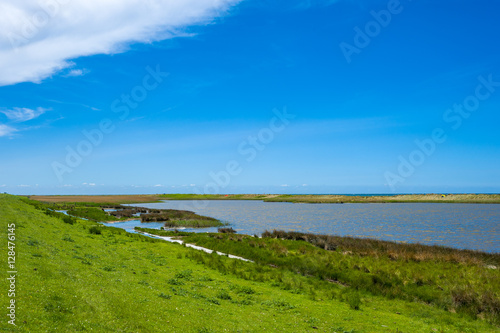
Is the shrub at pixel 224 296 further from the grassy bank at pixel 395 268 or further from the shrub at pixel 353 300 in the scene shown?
the shrub at pixel 353 300

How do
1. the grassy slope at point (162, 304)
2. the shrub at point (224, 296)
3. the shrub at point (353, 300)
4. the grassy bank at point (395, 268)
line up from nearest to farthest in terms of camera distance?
1. the grassy slope at point (162, 304)
2. the shrub at point (224, 296)
3. the shrub at point (353, 300)
4. the grassy bank at point (395, 268)

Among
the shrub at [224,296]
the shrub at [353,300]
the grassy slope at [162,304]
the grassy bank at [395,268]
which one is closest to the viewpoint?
the grassy slope at [162,304]

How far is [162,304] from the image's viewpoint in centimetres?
1467

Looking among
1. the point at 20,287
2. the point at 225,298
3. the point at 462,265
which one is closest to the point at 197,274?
the point at 225,298

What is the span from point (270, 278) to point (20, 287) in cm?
2055

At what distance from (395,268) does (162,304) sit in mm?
25539

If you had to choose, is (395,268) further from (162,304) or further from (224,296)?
(162,304)

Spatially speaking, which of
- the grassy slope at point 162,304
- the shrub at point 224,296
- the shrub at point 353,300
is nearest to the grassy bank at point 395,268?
the grassy slope at point 162,304

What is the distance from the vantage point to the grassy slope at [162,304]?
10891mm

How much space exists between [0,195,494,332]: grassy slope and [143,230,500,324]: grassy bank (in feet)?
7.14

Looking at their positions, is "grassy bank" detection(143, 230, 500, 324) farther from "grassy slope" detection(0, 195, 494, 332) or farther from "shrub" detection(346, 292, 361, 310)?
"shrub" detection(346, 292, 361, 310)

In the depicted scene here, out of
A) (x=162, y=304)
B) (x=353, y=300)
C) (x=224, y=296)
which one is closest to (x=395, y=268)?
(x=353, y=300)

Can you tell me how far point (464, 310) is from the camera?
20422 mm

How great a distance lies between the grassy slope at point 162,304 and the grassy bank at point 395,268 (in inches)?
85.7
